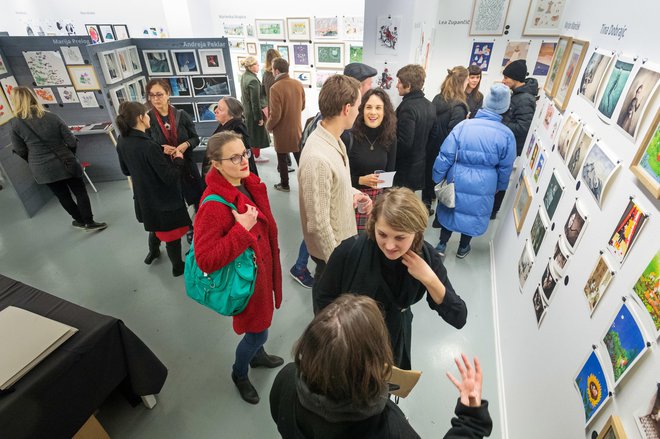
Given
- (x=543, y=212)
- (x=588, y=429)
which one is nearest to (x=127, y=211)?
(x=543, y=212)

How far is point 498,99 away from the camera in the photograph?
287cm

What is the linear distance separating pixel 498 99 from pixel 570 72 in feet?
2.34

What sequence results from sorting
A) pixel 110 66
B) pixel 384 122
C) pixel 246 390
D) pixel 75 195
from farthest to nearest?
1. pixel 110 66
2. pixel 75 195
3. pixel 384 122
4. pixel 246 390

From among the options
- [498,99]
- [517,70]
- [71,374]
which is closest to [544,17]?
[517,70]

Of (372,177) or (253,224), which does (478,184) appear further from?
(253,224)

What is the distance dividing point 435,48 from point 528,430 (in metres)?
4.80

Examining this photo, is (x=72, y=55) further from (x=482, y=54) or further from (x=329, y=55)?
(x=482, y=54)

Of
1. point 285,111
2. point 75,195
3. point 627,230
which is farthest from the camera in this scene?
point 285,111

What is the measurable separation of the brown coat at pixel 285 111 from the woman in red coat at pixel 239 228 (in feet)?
8.71

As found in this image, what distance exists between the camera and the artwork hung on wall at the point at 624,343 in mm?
986

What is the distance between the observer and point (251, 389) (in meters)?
2.27

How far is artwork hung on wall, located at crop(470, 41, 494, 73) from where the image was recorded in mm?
4680

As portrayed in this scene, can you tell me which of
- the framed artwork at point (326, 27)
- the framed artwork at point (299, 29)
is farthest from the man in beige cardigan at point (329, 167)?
the framed artwork at point (299, 29)

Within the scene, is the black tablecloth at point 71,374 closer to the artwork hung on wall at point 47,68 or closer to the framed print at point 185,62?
the artwork hung on wall at point 47,68
